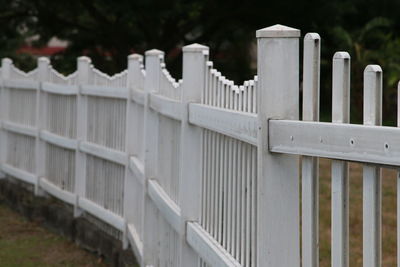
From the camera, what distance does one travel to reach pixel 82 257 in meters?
8.84

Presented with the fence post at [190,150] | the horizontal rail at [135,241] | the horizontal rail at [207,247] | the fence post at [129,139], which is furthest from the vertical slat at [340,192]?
the fence post at [129,139]

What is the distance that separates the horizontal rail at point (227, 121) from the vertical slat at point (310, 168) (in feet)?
1.71

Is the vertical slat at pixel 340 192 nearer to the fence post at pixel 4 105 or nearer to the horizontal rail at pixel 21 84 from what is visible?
the horizontal rail at pixel 21 84

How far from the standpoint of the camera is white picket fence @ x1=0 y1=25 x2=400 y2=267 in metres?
3.07

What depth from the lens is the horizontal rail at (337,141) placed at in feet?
9.18

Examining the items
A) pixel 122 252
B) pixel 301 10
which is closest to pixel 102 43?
pixel 301 10

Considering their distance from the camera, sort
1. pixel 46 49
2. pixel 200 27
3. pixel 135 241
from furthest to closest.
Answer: pixel 46 49 < pixel 200 27 < pixel 135 241

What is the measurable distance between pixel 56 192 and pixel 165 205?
172 inches

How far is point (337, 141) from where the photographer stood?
10.00 ft

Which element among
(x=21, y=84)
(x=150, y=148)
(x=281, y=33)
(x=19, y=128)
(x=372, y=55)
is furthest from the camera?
(x=372, y=55)

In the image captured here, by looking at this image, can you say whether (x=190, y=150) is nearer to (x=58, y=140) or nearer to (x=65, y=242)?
(x=65, y=242)

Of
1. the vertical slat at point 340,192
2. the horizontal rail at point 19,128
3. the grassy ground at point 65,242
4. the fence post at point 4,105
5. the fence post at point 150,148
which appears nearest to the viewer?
the vertical slat at point 340,192

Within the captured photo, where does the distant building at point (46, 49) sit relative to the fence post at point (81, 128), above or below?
above

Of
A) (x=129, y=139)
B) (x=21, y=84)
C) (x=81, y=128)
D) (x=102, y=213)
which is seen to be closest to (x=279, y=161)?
(x=129, y=139)
